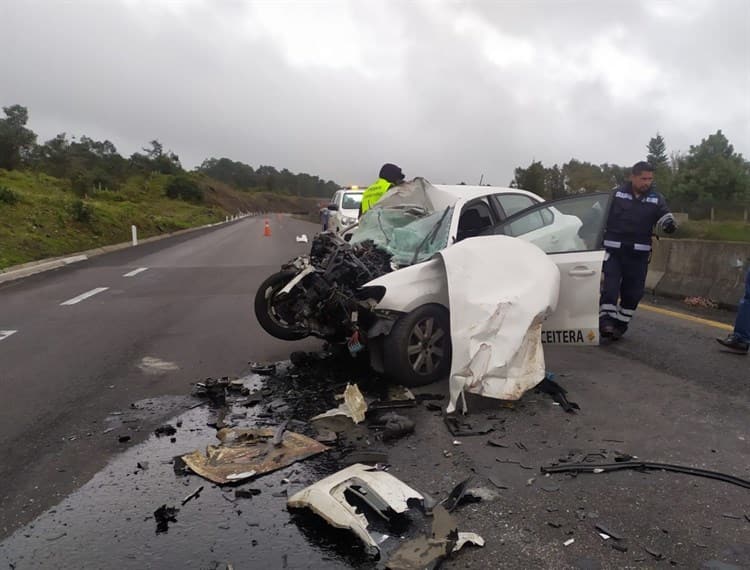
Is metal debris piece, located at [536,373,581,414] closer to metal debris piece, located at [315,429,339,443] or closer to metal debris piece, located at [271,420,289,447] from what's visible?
metal debris piece, located at [315,429,339,443]

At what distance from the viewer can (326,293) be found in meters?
5.02

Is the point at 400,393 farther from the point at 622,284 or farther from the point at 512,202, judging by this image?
the point at 622,284

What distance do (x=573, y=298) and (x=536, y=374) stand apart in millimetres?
1028

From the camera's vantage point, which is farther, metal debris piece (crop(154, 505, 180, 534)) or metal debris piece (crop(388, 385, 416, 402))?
metal debris piece (crop(388, 385, 416, 402))

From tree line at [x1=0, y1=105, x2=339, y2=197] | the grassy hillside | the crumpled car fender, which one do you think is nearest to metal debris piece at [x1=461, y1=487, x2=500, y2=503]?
the crumpled car fender

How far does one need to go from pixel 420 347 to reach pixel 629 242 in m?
3.00

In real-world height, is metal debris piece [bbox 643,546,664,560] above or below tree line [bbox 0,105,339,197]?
below

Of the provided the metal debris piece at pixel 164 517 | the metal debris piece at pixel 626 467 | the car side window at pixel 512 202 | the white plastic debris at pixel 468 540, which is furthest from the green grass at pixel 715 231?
the metal debris piece at pixel 164 517

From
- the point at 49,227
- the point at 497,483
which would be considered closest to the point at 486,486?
the point at 497,483

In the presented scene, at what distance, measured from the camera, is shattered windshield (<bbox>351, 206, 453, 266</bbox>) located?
570cm

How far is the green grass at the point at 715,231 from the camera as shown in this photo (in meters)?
31.7

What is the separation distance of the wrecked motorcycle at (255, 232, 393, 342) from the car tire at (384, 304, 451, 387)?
311mm

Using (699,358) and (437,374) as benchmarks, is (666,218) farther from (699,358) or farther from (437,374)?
(437,374)

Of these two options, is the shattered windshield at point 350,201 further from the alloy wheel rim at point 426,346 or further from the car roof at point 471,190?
the alloy wheel rim at point 426,346
